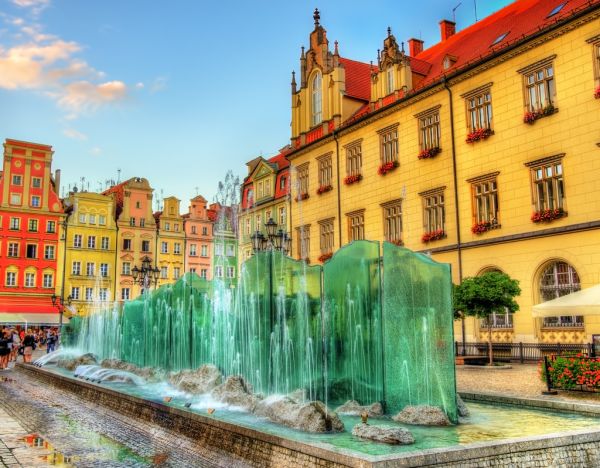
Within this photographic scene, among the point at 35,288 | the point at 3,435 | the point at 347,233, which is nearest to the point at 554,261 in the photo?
the point at 347,233

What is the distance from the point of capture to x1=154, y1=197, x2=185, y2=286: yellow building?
65062 mm

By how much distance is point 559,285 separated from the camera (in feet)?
74.8

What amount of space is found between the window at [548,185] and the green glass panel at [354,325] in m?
13.4

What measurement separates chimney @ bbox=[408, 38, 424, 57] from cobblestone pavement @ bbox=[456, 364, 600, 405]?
2482cm

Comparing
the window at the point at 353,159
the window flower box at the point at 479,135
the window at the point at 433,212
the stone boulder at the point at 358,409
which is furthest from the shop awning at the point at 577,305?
the window at the point at 353,159

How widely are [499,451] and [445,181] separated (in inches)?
860

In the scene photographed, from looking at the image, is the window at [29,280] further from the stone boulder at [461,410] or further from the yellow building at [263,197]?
the stone boulder at [461,410]

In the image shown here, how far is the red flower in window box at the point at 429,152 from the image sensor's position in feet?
92.6

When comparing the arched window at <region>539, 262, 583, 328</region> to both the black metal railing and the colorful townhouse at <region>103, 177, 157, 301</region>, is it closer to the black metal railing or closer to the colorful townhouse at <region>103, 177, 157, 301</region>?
the black metal railing

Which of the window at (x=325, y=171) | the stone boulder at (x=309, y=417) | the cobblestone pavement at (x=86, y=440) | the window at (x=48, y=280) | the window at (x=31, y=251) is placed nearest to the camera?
the cobblestone pavement at (x=86, y=440)

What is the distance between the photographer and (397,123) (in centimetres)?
3103

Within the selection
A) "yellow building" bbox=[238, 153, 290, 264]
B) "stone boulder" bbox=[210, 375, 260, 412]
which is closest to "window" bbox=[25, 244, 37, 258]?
"yellow building" bbox=[238, 153, 290, 264]

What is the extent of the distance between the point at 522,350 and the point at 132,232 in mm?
47754

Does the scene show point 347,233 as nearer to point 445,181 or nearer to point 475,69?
point 445,181
